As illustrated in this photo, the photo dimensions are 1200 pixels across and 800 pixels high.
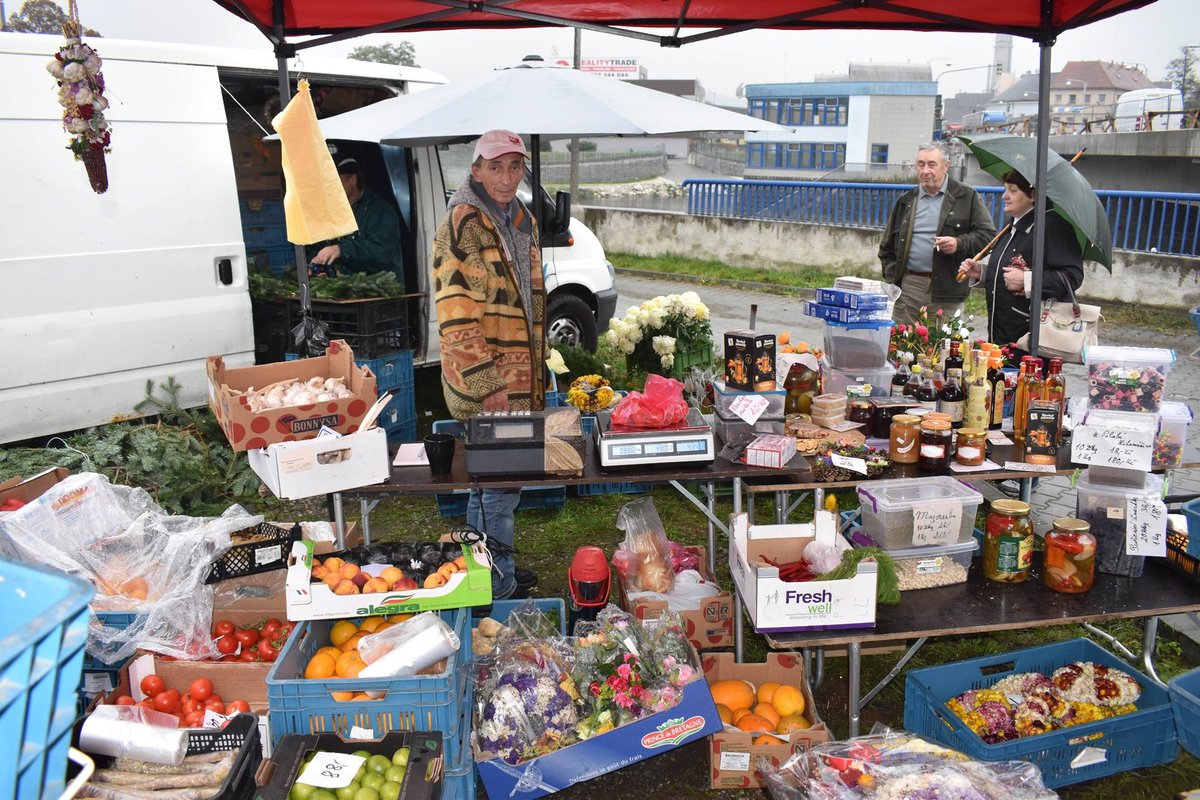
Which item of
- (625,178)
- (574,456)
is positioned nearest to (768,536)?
(574,456)

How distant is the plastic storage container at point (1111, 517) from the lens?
3.40m

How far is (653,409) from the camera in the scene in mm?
3611

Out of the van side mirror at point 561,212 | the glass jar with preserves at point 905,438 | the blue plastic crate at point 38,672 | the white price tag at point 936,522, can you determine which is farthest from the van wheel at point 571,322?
the blue plastic crate at point 38,672

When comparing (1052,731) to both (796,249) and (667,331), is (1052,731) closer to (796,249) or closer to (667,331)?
(667,331)

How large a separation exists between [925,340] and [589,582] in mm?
1984

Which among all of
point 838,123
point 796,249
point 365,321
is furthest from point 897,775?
point 838,123

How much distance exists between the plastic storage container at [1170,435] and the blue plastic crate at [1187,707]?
83 cm

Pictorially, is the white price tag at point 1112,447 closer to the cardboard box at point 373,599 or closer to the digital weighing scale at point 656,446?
the digital weighing scale at point 656,446

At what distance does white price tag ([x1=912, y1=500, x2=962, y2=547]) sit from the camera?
344 cm

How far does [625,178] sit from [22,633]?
132 ft

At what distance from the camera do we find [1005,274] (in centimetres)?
492

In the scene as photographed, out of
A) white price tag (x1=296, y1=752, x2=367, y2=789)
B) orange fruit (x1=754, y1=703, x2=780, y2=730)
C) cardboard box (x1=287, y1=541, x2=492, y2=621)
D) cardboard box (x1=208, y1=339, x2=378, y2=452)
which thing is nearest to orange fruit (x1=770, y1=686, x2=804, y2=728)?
orange fruit (x1=754, y1=703, x2=780, y2=730)

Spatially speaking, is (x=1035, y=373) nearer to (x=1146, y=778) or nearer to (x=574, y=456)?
(x=1146, y=778)

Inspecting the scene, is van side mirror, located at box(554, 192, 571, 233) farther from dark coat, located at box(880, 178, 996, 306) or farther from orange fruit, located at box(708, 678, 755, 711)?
orange fruit, located at box(708, 678, 755, 711)
